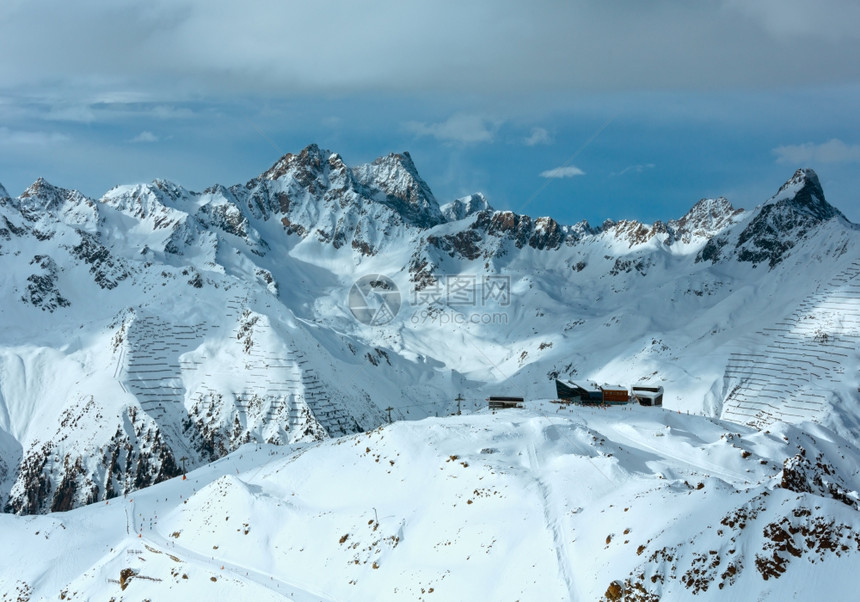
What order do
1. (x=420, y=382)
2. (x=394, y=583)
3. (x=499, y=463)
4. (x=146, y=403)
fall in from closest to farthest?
(x=394, y=583) → (x=499, y=463) → (x=146, y=403) → (x=420, y=382)

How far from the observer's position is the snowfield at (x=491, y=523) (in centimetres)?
2633

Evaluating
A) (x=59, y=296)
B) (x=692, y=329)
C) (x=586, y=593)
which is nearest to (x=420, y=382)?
(x=692, y=329)

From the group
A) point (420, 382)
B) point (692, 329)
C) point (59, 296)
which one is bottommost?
point (420, 382)

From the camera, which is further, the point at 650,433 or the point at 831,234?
the point at 831,234

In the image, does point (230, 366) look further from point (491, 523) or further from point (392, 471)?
point (491, 523)

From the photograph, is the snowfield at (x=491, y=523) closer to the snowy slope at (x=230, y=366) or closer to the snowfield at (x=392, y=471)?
the snowfield at (x=392, y=471)

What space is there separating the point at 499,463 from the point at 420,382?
484ft

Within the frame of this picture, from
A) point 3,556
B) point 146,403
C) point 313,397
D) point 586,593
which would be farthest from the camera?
point 313,397

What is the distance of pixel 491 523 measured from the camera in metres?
36.3

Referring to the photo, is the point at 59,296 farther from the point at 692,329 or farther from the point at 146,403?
the point at 692,329

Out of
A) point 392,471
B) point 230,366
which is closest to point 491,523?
point 392,471

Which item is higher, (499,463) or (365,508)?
(499,463)

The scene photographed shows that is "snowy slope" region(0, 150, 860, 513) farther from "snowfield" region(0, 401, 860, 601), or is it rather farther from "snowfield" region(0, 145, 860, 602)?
"snowfield" region(0, 401, 860, 601)

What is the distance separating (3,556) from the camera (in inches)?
2158
